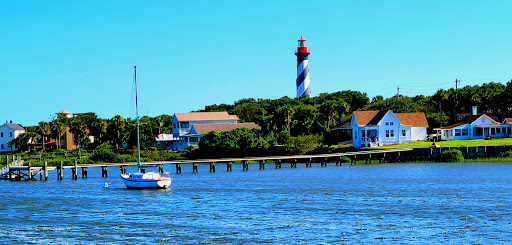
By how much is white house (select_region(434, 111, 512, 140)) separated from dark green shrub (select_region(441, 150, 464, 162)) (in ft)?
47.9

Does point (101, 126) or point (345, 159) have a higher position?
point (101, 126)

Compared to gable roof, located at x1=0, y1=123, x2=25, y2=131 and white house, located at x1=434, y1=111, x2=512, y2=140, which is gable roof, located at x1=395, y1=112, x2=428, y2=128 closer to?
white house, located at x1=434, y1=111, x2=512, y2=140

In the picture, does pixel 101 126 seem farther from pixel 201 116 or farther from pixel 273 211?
pixel 273 211

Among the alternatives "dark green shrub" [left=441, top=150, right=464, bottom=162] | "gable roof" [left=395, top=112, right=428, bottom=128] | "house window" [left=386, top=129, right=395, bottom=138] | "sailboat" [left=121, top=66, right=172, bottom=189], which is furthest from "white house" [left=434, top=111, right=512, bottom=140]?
"sailboat" [left=121, top=66, right=172, bottom=189]

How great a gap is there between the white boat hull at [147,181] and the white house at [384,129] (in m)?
40.5

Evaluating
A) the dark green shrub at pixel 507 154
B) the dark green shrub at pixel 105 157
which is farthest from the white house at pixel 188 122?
the dark green shrub at pixel 507 154

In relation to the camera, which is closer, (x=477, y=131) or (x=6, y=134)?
(x=477, y=131)

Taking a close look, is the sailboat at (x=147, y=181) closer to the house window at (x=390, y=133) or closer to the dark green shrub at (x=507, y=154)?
the dark green shrub at (x=507, y=154)

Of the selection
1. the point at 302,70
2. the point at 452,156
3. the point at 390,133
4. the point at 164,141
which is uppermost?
the point at 302,70

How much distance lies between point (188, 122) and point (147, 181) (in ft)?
201

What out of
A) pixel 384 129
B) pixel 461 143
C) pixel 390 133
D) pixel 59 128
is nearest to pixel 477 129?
pixel 461 143

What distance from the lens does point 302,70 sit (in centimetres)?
13975

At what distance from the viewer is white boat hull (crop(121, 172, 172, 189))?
173 feet

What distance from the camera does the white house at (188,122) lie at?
10969 cm
